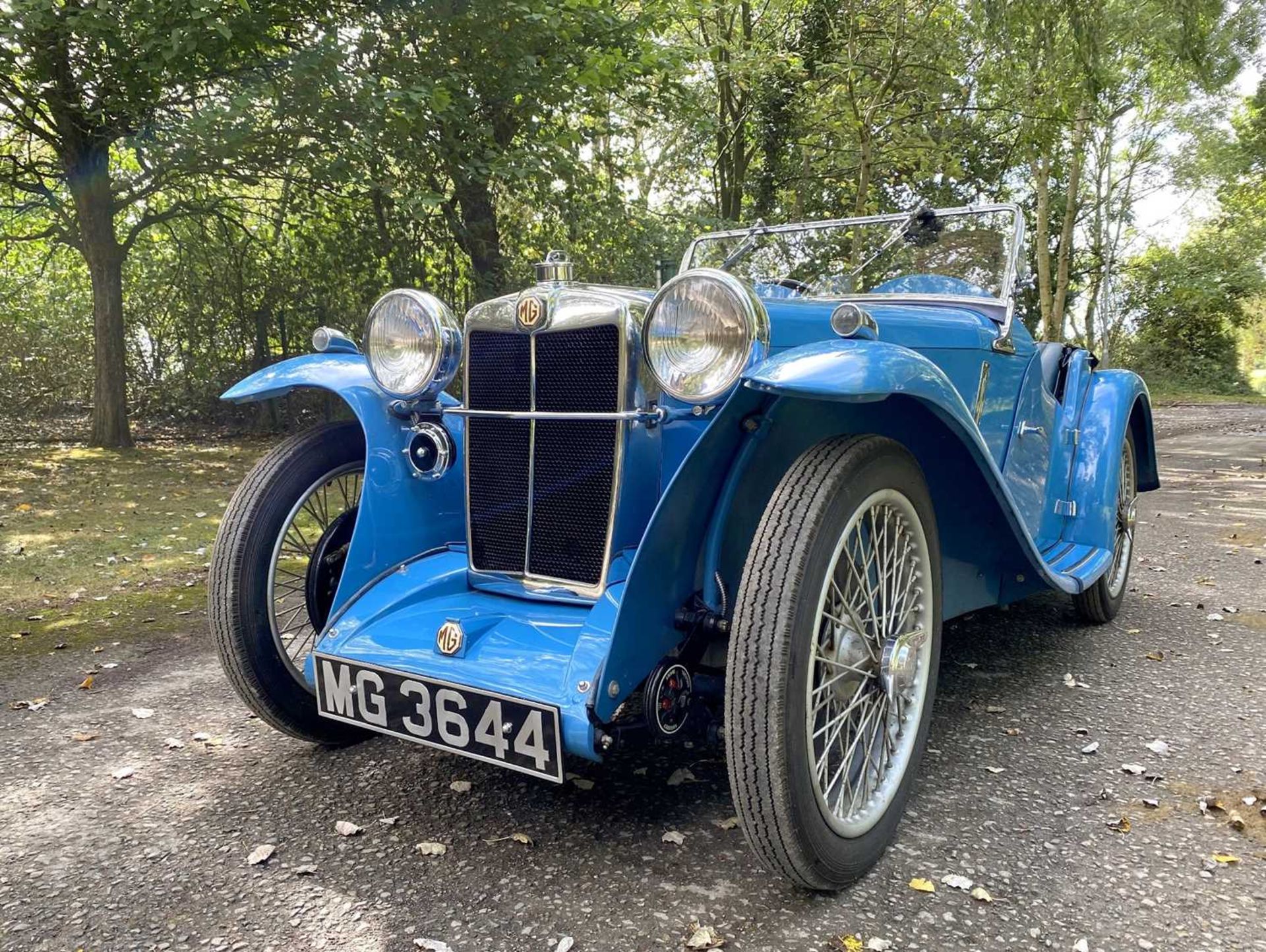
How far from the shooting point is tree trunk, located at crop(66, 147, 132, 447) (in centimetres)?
871

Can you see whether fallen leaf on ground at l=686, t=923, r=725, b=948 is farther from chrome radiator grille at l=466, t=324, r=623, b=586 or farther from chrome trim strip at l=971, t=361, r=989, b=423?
chrome trim strip at l=971, t=361, r=989, b=423

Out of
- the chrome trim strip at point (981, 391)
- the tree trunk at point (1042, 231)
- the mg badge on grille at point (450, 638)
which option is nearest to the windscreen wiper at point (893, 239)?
the chrome trim strip at point (981, 391)

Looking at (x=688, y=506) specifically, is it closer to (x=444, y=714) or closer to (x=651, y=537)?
(x=651, y=537)

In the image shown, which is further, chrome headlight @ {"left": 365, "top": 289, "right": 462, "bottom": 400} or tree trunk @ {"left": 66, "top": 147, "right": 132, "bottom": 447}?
tree trunk @ {"left": 66, "top": 147, "right": 132, "bottom": 447}

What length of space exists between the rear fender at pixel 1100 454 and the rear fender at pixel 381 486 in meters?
2.57

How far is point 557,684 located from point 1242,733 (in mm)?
2272

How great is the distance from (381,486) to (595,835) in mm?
1173

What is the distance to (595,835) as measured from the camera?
7.20ft

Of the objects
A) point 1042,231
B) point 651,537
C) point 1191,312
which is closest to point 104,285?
point 651,537

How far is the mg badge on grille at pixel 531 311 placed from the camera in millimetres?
2402

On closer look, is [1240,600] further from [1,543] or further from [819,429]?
[1,543]

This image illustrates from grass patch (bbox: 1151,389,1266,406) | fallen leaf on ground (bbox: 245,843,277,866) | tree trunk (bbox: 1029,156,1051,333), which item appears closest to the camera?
fallen leaf on ground (bbox: 245,843,277,866)

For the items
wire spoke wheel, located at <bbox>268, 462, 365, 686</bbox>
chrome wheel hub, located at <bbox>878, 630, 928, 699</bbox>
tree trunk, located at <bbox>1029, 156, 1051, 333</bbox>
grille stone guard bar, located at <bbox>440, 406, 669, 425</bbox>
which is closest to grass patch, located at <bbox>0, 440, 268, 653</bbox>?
wire spoke wheel, located at <bbox>268, 462, 365, 686</bbox>

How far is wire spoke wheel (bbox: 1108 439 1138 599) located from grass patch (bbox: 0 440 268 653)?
14.0 ft
